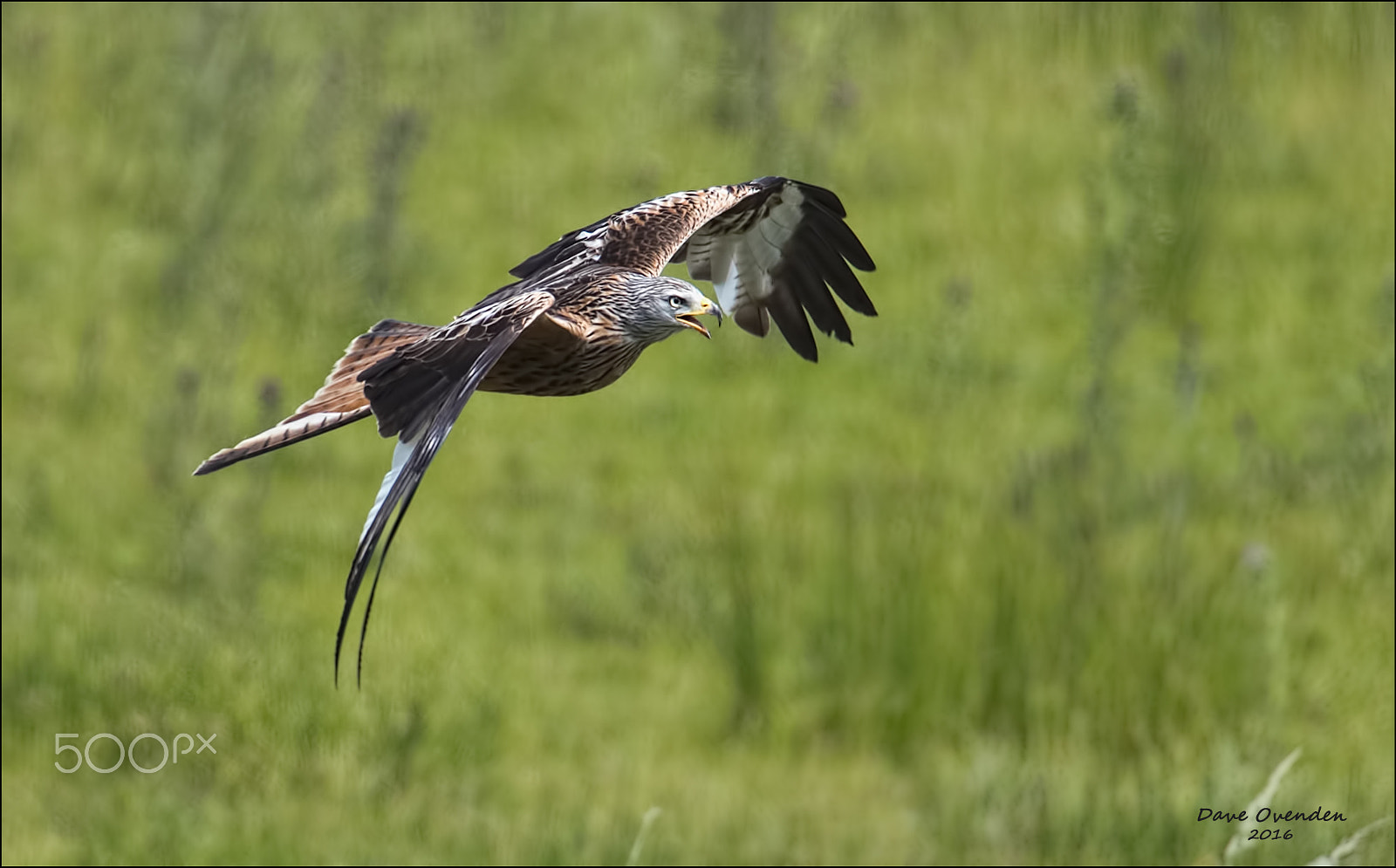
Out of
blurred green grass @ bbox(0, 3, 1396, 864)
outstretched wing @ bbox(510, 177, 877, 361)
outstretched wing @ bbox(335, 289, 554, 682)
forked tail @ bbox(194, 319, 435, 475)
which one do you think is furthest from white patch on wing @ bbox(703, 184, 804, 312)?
blurred green grass @ bbox(0, 3, 1396, 864)

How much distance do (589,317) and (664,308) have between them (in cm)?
15

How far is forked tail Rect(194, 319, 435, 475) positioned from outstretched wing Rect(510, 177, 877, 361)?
0.50 metres

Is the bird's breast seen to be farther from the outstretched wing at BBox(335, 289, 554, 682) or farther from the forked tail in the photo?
the outstretched wing at BBox(335, 289, 554, 682)

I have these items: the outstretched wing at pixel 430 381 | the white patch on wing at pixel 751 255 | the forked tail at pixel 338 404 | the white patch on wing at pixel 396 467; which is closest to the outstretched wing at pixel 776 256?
the white patch on wing at pixel 751 255

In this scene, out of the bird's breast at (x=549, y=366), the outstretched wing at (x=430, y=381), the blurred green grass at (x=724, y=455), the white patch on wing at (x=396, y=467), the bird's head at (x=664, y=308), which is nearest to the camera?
the white patch on wing at (x=396, y=467)

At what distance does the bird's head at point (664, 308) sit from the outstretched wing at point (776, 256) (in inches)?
13.8

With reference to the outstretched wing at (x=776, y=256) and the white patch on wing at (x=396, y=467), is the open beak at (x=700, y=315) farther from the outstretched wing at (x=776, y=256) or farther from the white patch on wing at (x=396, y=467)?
the white patch on wing at (x=396, y=467)

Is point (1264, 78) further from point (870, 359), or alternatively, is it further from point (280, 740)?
point (280, 740)

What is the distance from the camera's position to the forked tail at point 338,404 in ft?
7.48

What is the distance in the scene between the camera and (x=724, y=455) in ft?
23.9

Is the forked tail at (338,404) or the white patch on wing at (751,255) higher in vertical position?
the white patch on wing at (751,255)

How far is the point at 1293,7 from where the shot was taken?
979 cm

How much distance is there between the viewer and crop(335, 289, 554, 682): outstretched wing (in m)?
2.32

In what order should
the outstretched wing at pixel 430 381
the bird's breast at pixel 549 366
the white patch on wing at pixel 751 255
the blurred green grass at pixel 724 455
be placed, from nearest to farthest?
the outstretched wing at pixel 430 381
the bird's breast at pixel 549 366
the white patch on wing at pixel 751 255
the blurred green grass at pixel 724 455
